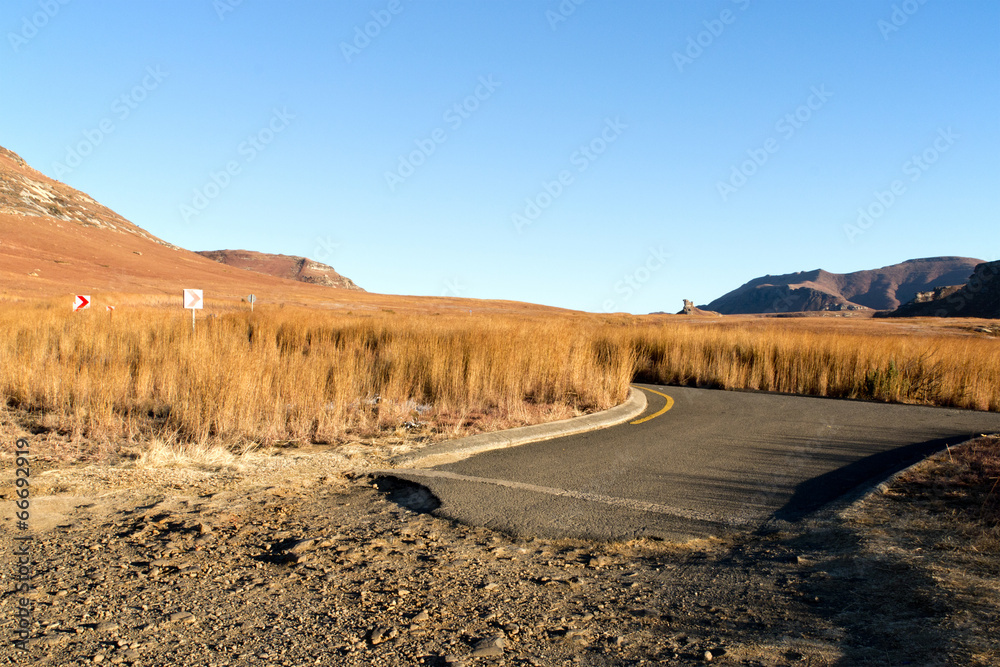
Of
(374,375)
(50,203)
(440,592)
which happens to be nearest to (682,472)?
(440,592)

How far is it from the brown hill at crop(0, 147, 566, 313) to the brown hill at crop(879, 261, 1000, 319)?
86580 millimetres

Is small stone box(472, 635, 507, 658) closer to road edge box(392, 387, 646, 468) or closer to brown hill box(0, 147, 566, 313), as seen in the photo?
road edge box(392, 387, 646, 468)

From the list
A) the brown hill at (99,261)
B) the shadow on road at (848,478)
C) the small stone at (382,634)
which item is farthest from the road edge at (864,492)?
the brown hill at (99,261)

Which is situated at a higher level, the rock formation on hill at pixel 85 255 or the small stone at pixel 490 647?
the rock formation on hill at pixel 85 255

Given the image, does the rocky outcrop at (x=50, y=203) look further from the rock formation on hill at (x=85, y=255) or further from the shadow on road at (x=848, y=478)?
the shadow on road at (x=848, y=478)

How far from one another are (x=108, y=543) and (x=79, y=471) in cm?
226

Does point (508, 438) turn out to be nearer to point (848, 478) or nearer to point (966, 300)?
point (848, 478)

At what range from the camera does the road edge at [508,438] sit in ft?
24.0

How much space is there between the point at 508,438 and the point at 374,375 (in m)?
4.35

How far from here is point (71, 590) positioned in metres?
3.72

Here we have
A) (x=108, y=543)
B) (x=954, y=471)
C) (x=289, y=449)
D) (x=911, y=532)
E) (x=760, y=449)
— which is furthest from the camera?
(x=760, y=449)

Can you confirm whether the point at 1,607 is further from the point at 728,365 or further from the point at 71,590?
the point at 728,365

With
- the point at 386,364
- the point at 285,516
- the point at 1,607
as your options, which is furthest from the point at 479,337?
the point at 1,607

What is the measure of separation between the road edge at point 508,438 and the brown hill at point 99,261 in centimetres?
4303
